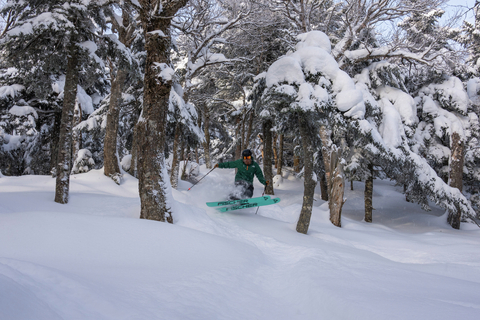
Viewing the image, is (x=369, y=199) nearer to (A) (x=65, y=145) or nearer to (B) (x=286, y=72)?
(B) (x=286, y=72)

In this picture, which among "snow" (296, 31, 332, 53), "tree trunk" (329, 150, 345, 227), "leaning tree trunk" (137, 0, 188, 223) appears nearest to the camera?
"leaning tree trunk" (137, 0, 188, 223)

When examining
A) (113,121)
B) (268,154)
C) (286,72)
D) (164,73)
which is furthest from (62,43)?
(268,154)

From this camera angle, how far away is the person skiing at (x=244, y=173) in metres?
8.89

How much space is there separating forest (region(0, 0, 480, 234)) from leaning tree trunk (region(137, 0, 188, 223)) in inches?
1.1

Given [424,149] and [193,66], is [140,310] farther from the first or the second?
[424,149]

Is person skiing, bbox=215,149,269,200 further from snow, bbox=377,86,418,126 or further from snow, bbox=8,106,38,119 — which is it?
snow, bbox=8,106,38,119

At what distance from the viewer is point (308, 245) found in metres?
5.77

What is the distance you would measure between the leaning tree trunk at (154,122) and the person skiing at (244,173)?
312 centimetres

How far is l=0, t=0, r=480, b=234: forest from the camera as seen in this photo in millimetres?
7180

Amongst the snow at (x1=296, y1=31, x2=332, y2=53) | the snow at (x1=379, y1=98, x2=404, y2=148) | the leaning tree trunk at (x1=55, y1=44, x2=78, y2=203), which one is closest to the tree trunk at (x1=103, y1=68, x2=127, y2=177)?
the leaning tree trunk at (x1=55, y1=44, x2=78, y2=203)

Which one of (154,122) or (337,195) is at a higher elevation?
(154,122)

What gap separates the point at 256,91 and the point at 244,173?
612 centimetres

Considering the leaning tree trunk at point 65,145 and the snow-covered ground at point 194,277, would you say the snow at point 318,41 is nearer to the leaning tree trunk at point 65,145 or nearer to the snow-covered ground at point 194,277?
the snow-covered ground at point 194,277

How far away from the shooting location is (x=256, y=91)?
13805 mm
